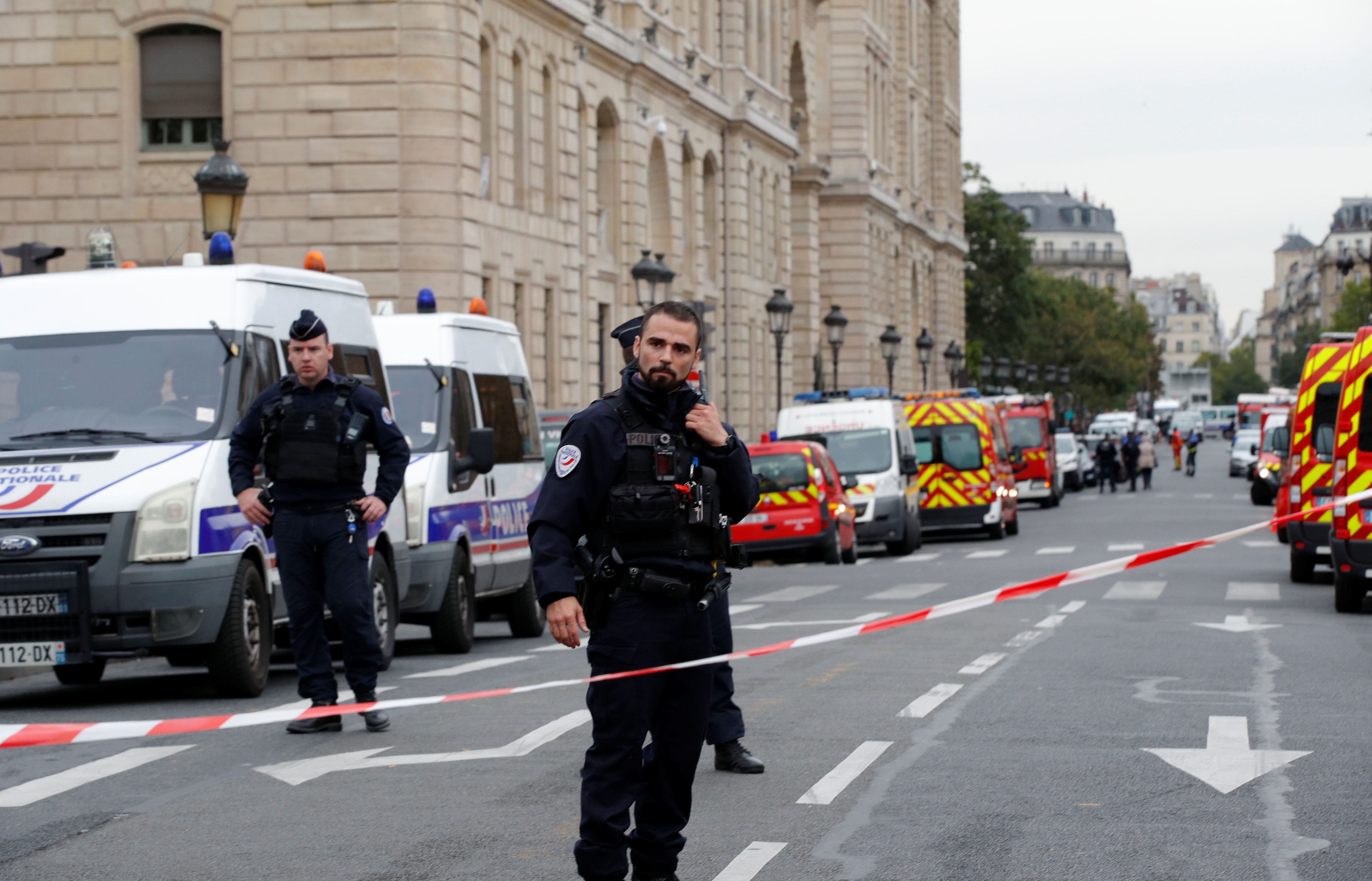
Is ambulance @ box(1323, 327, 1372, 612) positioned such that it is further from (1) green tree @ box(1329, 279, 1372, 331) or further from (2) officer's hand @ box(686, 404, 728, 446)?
(1) green tree @ box(1329, 279, 1372, 331)

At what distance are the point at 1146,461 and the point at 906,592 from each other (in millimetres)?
44319

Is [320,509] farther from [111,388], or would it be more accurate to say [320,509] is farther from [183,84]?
[183,84]

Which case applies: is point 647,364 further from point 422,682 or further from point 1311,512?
point 422,682

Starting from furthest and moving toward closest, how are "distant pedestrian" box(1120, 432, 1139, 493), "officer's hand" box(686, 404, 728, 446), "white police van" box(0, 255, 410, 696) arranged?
"distant pedestrian" box(1120, 432, 1139, 493)
"white police van" box(0, 255, 410, 696)
"officer's hand" box(686, 404, 728, 446)

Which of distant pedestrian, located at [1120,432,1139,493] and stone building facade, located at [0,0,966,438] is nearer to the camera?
stone building facade, located at [0,0,966,438]

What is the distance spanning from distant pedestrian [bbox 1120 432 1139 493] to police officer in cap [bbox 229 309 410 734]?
55199 mm

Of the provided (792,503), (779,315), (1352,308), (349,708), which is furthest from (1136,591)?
(1352,308)

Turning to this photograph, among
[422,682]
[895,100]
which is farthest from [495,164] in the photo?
[895,100]

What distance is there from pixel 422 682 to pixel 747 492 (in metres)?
6.96

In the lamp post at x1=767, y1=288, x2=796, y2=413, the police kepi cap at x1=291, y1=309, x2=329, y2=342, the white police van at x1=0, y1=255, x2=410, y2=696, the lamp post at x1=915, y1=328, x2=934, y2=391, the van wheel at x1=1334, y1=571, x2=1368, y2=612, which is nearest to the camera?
the police kepi cap at x1=291, y1=309, x2=329, y2=342

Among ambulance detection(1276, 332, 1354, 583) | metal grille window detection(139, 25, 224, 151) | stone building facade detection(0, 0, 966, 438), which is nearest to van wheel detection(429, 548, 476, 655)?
ambulance detection(1276, 332, 1354, 583)

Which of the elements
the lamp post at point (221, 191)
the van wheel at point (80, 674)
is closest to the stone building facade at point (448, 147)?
the lamp post at point (221, 191)

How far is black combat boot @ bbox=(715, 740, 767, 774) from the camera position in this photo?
8.78 m

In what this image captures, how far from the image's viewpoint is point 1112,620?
17.0 metres
